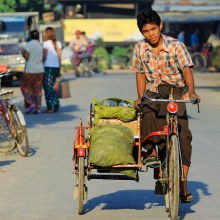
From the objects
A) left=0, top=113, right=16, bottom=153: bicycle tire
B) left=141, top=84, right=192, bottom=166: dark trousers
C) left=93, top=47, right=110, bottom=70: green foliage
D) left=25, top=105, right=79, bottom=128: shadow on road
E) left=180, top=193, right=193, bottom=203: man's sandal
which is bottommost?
left=93, top=47, right=110, bottom=70: green foliage

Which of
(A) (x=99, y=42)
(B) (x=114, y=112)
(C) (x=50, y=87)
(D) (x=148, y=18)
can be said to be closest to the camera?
(D) (x=148, y=18)

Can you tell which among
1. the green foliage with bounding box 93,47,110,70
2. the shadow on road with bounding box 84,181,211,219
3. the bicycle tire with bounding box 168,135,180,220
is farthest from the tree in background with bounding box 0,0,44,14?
the bicycle tire with bounding box 168,135,180,220

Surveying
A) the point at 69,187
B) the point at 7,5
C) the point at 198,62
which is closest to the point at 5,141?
the point at 69,187

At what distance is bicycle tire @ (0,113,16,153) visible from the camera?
12664 millimetres

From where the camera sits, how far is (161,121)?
8180 millimetres

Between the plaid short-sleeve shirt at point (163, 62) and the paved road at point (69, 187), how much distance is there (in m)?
1.15

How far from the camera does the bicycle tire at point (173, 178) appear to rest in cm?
749

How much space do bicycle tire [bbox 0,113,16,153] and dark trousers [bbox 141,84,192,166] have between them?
4.73 metres

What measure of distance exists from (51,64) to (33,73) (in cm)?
55

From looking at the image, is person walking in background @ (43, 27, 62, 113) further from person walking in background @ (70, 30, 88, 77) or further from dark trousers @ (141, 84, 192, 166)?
person walking in background @ (70, 30, 88, 77)

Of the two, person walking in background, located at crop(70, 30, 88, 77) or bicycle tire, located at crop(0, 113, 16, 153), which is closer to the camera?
bicycle tire, located at crop(0, 113, 16, 153)

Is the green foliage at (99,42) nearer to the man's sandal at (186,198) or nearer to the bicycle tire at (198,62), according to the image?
the bicycle tire at (198,62)

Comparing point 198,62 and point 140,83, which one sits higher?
point 140,83

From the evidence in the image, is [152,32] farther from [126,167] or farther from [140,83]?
[126,167]
